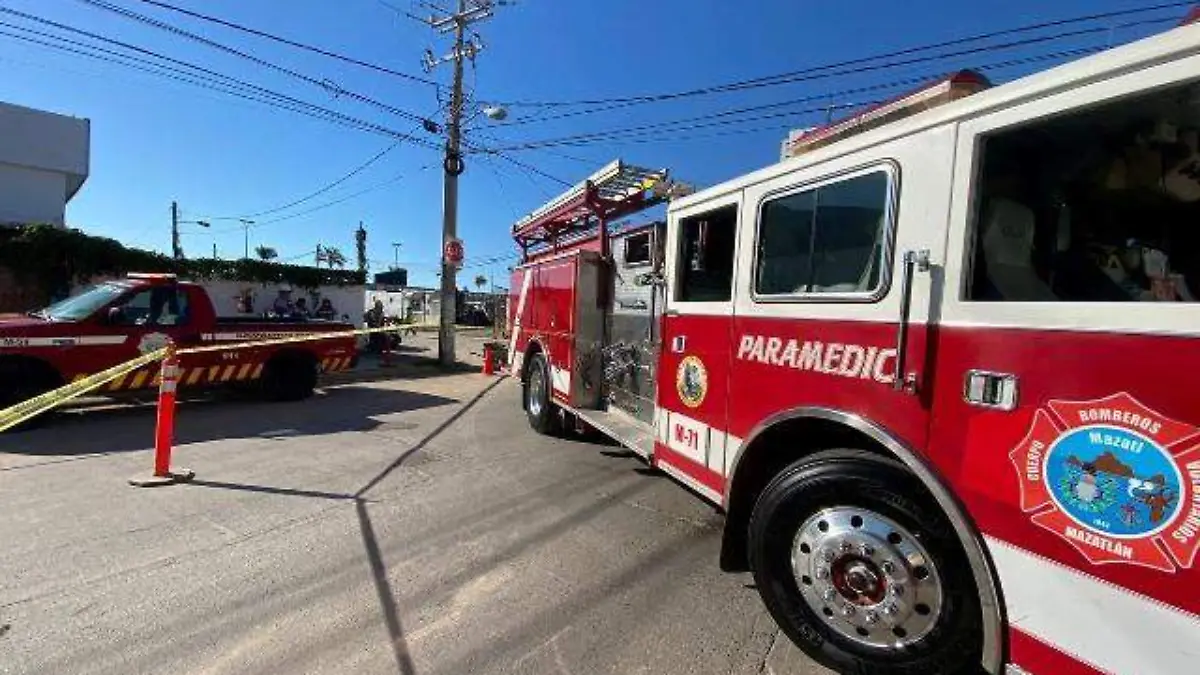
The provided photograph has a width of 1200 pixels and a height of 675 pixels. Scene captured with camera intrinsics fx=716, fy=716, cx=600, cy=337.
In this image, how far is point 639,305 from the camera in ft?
21.8

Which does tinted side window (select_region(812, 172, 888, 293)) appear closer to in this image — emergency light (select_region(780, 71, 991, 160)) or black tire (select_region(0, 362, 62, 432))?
emergency light (select_region(780, 71, 991, 160))

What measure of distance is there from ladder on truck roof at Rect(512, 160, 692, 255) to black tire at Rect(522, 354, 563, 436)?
1.78 m

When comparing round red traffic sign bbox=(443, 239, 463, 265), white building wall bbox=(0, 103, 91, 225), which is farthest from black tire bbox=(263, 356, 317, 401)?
white building wall bbox=(0, 103, 91, 225)

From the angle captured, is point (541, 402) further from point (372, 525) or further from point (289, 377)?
point (289, 377)

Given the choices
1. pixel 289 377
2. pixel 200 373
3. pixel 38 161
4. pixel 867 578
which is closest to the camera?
pixel 867 578

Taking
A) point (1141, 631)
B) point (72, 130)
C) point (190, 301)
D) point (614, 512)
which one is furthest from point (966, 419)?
point (72, 130)

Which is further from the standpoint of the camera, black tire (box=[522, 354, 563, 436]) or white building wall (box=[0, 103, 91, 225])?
white building wall (box=[0, 103, 91, 225])

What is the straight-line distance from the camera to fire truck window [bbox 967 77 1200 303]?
2.22 m

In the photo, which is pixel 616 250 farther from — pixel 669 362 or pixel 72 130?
pixel 72 130

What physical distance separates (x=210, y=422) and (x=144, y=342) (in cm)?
140

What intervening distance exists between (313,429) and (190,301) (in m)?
2.81

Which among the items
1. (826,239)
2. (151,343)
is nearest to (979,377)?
(826,239)

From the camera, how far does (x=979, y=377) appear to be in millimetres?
2631

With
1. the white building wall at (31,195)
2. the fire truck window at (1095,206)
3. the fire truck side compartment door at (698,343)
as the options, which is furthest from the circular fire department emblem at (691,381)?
the white building wall at (31,195)
